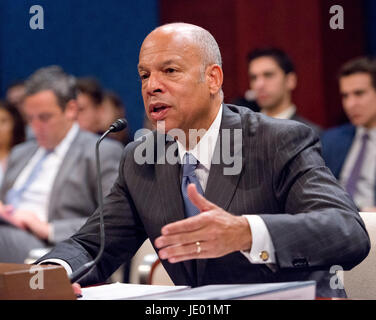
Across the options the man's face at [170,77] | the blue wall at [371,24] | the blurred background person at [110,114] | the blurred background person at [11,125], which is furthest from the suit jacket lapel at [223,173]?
the blue wall at [371,24]

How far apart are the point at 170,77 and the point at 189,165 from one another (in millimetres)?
245

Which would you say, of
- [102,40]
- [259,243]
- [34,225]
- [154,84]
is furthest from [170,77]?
[102,40]

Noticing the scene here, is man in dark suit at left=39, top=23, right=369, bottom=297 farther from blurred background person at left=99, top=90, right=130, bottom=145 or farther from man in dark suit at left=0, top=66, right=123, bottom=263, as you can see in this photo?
blurred background person at left=99, top=90, right=130, bottom=145

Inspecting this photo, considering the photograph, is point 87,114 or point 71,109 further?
point 87,114

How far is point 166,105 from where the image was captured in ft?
5.42

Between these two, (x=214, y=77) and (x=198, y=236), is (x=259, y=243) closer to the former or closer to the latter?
(x=198, y=236)

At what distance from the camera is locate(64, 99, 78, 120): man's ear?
3658mm

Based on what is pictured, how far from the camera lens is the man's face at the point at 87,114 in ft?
15.2

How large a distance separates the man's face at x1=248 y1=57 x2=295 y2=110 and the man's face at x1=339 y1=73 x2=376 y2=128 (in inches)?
19.7

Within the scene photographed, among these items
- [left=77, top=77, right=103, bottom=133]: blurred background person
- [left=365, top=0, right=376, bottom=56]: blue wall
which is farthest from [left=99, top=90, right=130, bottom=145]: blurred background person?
[left=365, top=0, right=376, bottom=56]: blue wall

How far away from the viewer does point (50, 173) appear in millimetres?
3646

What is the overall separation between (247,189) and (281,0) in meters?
3.66
